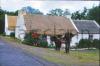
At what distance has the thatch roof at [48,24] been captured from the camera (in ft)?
162

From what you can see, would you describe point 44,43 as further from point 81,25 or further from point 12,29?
point 12,29

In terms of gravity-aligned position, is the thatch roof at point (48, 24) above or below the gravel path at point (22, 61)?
above

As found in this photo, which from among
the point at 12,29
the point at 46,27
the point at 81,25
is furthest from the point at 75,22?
the point at 12,29

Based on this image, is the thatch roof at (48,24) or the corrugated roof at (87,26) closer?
the thatch roof at (48,24)

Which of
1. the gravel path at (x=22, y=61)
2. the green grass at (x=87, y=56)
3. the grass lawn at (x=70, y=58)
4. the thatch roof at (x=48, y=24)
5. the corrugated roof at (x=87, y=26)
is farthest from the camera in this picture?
the corrugated roof at (x=87, y=26)

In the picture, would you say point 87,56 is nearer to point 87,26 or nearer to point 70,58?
point 70,58

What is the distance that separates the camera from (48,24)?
2030 inches

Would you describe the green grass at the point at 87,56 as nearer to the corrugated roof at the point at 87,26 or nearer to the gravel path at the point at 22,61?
the gravel path at the point at 22,61

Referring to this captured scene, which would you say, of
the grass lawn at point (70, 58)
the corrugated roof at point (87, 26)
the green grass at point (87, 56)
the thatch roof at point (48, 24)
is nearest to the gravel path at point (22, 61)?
the grass lawn at point (70, 58)

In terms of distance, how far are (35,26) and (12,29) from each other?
19388 millimetres

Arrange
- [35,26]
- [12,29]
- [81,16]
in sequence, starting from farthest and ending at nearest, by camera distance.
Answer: [12,29] < [81,16] < [35,26]

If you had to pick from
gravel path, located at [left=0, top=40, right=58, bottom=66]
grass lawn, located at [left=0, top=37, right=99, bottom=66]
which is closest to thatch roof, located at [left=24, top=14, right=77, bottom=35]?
grass lawn, located at [left=0, top=37, right=99, bottom=66]

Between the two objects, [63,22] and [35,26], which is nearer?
[35,26]

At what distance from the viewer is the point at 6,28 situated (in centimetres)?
6888
